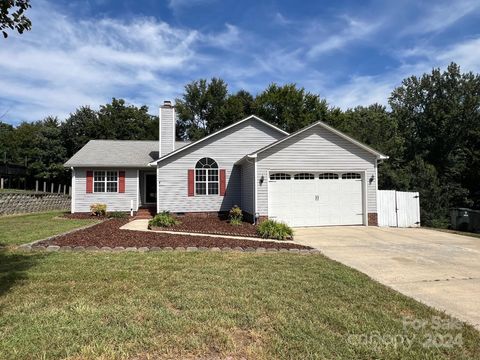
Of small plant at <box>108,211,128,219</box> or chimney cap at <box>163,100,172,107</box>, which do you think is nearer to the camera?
small plant at <box>108,211,128,219</box>

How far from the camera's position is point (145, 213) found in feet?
57.4

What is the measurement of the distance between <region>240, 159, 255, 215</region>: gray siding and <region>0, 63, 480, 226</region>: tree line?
17510 mm

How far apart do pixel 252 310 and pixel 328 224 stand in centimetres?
1016

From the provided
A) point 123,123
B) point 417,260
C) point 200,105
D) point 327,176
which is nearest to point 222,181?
point 327,176

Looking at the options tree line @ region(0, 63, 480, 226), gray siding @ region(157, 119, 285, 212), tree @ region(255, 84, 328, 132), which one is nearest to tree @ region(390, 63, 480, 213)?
tree line @ region(0, 63, 480, 226)

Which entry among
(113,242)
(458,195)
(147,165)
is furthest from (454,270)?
(458,195)

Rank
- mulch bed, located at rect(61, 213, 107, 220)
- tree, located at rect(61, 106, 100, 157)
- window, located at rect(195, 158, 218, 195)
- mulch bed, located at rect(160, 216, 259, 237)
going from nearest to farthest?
mulch bed, located at rect(160, 216, 259, 237) → mulch bed, located at rect(61, 213, 107, 220) → window, located at rect(195, 158, 218, 195) → tree, located at rect(61, 106, 100, 157)

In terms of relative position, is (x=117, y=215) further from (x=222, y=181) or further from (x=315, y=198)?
(x=315, y=198)

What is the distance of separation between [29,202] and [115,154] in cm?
643

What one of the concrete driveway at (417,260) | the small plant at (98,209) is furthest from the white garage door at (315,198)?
the small plant at (98,209)

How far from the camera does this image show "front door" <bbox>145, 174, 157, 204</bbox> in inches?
740

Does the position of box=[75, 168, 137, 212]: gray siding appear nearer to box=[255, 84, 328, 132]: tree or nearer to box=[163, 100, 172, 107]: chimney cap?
box=[163, 100, 172, 107]: chimney cap

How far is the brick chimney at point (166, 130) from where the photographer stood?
1772 centimetres

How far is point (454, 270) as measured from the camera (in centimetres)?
665
